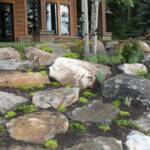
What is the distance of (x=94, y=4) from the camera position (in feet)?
39.1

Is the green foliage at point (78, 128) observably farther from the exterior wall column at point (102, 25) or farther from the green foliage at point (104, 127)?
the exterior wall column at point (102, 25)

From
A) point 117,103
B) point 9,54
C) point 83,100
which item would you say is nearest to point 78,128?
point 83,100

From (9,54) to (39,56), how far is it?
69cm

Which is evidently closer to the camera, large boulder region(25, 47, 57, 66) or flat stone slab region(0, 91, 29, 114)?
flat stone slab region(0, 91, 29, 114)

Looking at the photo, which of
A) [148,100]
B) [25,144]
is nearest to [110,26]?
[148,100]

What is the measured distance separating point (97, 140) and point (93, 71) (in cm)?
254

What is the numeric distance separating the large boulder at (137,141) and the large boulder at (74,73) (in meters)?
1.86

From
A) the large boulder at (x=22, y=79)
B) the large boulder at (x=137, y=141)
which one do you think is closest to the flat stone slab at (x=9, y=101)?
the large boulder at (x=22, y=79)

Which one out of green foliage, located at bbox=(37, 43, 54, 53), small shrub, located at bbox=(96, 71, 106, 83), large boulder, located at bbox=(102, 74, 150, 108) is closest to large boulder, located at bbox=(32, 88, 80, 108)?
large boulder, located at bbox=(102, 74, 150, 108)

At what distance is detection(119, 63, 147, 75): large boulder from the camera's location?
9.74 m

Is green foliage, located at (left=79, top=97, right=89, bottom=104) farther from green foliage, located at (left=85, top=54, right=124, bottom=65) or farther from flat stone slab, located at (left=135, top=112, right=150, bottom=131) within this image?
green foliage, located at (left=85, top=54, right=124, bottom=65)

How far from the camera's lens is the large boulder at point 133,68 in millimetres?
9738

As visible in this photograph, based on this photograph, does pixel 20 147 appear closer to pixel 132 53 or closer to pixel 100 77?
pixel 100 77

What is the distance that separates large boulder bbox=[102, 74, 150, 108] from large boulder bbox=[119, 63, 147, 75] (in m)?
1.11
